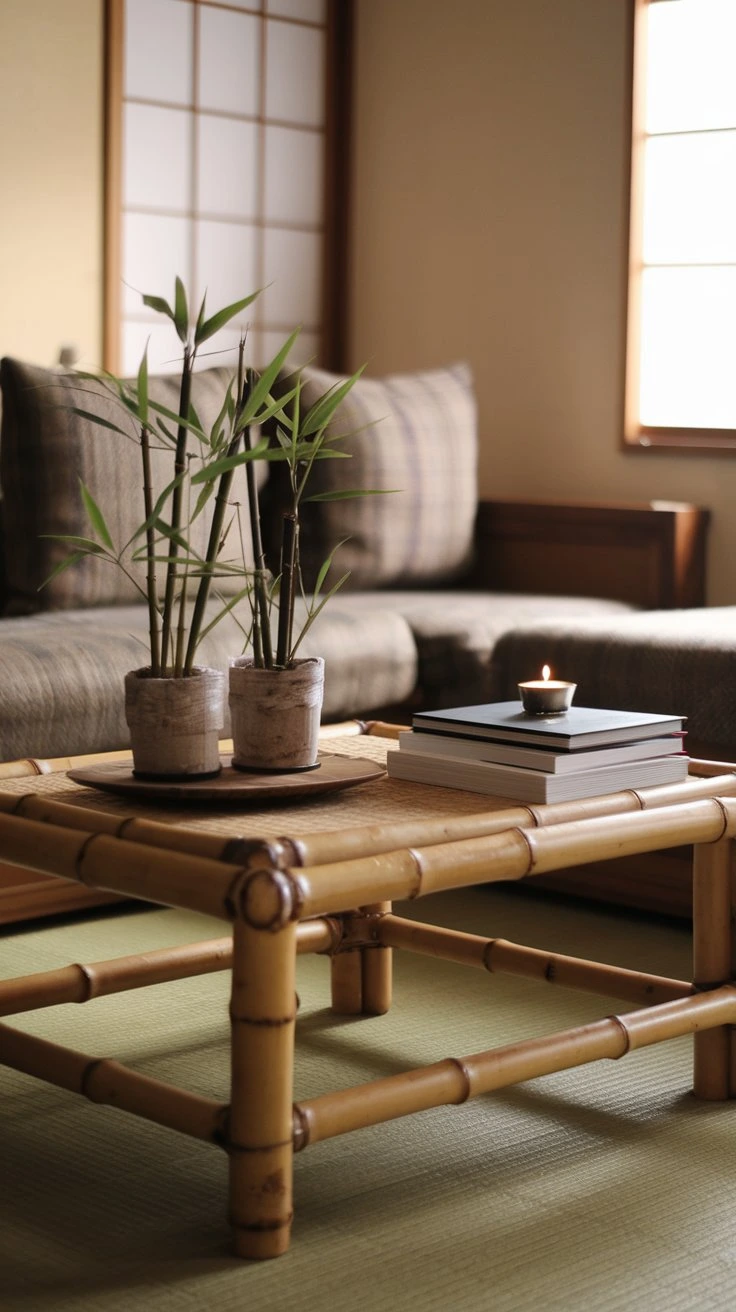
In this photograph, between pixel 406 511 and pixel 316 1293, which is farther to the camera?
pixel 406 511

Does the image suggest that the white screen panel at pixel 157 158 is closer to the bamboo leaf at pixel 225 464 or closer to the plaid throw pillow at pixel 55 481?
the plaid throw pillow at pixel 55 481

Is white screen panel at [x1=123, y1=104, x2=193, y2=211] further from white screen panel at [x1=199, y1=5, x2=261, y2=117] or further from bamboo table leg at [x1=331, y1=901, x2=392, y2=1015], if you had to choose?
bamboo table leg at [x1=331, y1=901, x2=392, y2=1015]

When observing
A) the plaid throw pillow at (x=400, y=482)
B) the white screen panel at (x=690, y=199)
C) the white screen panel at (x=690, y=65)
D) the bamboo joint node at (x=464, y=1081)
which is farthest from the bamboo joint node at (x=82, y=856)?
the white screen panel at (x=690, y=65)

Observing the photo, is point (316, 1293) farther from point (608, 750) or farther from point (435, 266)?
point (435, 266)

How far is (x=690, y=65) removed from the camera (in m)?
4.12

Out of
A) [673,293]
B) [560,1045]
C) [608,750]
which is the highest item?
[673,293]

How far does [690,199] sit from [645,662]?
173 cm

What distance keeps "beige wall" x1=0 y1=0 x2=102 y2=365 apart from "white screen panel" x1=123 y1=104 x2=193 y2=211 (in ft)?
0.38

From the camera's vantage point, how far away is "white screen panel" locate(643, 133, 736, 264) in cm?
409

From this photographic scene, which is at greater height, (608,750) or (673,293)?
(673,293)

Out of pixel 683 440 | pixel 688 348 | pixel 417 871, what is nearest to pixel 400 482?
pixel 683 440

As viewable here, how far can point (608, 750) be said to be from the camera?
180cm

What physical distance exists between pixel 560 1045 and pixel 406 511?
2.12 meters

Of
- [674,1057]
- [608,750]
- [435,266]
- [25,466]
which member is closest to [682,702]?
[674,1057]
